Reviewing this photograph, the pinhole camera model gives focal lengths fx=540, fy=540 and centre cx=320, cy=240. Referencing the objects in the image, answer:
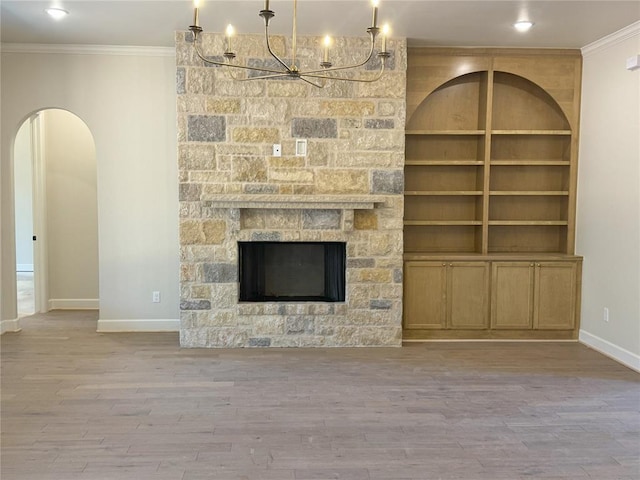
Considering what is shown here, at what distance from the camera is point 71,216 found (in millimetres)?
6445

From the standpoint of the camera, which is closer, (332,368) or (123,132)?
(332,368)

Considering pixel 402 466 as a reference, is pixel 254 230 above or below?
above

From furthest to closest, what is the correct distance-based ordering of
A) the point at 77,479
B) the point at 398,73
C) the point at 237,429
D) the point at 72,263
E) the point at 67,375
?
the point at 72,263 → the point at 398,73 → the point at 67,375 → the point at 237,429 → the point at 77,479

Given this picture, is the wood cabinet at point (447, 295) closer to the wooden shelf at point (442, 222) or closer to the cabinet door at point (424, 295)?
the cabinet door at point (424, 295)

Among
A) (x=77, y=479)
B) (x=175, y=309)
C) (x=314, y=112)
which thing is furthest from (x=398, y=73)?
(x=77, y=479)

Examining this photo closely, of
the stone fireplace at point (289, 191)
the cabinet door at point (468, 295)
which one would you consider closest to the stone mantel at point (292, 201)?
the stone fireplace at point (289, 191)

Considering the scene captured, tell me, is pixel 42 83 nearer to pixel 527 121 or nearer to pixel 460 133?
pixel 460 133

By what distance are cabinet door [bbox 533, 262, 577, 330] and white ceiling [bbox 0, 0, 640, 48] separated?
6.81 ft

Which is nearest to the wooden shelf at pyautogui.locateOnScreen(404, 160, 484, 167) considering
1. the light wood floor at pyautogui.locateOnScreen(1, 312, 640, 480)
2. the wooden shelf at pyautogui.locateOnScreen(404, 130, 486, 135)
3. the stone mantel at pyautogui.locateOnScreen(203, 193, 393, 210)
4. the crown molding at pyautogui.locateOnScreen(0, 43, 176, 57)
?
the wooden shelf at pyautogui.locateOnScreen(404, 130, 486, 135)

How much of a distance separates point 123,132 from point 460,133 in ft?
10.7

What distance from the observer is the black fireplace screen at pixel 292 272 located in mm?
5020

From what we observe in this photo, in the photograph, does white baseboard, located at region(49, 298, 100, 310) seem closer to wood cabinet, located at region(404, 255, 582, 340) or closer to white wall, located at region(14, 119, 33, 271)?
white wall, located at region(14, 119, 33, 271)

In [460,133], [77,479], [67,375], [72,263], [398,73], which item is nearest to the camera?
[77,479]

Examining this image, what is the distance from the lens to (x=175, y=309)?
17.8ft
